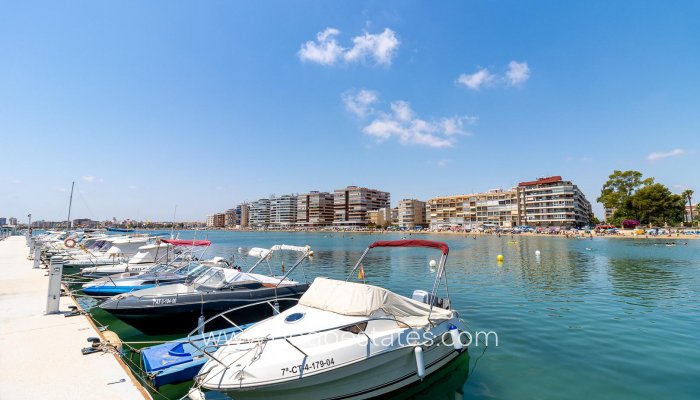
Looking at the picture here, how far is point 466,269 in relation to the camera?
3100 centimetres

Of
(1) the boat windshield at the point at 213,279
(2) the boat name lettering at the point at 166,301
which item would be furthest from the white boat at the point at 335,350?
(1) the boat windshield at the point at 213,279

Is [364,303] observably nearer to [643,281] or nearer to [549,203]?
[643,281]

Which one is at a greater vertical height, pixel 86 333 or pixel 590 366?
pixel 86 333

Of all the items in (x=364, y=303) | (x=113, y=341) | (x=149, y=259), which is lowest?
(x=113, y=341)

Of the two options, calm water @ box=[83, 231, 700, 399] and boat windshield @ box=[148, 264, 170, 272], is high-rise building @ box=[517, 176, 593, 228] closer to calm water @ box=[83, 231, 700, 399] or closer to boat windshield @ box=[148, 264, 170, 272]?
calm water @ box=[83, 231, 700, 399]

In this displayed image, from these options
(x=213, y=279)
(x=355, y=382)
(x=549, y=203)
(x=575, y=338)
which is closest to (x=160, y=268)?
(x=213, y=279)

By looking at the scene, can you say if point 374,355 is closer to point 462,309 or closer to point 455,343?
point 455,343

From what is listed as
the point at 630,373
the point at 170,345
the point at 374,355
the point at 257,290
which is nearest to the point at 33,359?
the point at 170,345

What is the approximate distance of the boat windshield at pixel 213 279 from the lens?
14.0 metres

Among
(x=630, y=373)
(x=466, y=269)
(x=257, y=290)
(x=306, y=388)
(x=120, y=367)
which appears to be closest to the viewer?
(x=306, y=388)

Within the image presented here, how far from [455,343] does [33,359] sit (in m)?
10.2

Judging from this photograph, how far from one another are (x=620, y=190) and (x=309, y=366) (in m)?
134

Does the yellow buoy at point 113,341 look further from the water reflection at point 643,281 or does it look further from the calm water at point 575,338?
the water reflection at point 643,281

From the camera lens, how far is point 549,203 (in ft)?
403
